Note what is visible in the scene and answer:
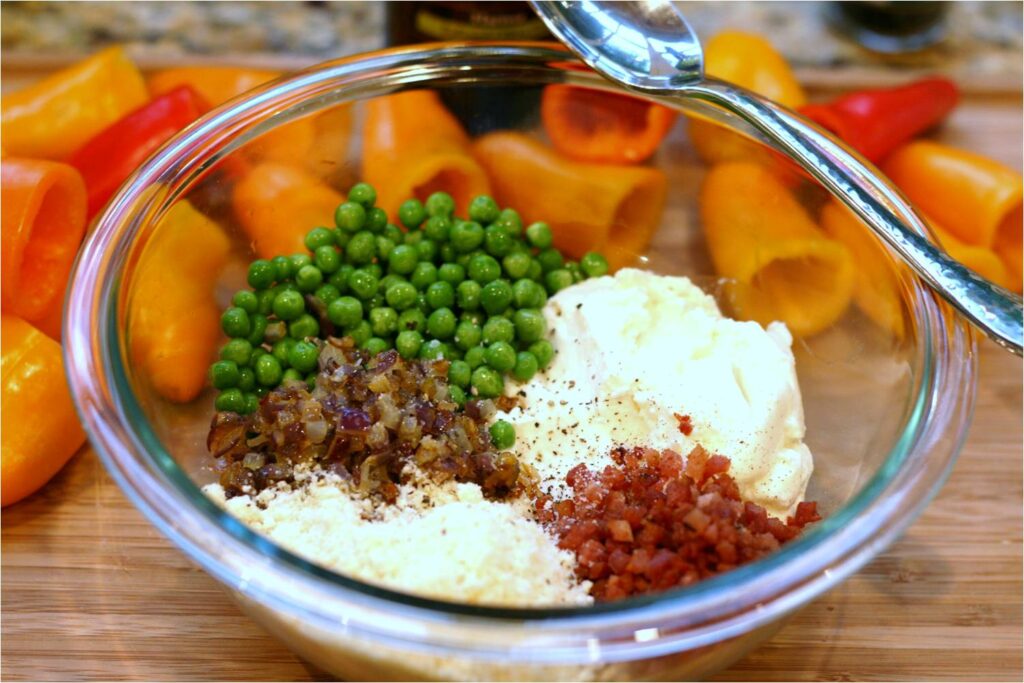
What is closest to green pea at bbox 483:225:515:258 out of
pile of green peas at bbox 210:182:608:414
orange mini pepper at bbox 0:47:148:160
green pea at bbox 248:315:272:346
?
pile of green peas at bbox 210:182:608:414

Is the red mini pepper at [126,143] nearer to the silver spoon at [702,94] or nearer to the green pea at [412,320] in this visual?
the green pea at [412,320]

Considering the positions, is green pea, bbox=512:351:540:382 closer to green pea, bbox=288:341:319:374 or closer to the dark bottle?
green pea, bbox=288:341:319:374

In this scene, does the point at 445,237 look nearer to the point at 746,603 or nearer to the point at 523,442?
the point at 523,442

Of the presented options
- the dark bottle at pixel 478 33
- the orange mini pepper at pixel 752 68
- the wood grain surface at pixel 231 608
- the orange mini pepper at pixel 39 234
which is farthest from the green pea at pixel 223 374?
the orange mini pepper at pixel 752 68

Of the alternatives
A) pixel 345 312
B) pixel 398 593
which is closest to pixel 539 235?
pixel 345 312

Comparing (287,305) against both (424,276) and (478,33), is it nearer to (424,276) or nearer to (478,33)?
(424,276)

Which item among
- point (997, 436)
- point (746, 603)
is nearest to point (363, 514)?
point (746, 603)
